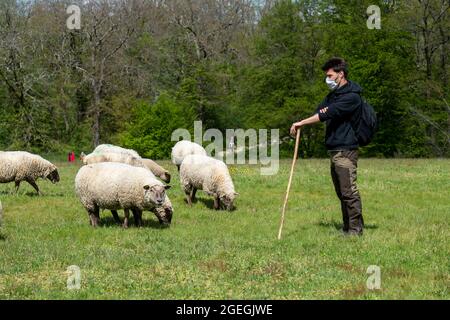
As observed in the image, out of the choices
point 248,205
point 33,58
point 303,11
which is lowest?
point 248,205

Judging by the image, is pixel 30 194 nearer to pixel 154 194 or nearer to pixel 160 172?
pixel 160 172

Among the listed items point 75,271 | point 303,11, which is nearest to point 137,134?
point 303,11

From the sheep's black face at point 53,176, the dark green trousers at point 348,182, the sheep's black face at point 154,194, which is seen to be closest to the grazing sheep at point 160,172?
the sheep's black face at point 53,176

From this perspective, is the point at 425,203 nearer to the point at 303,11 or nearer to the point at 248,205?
the point at 248,205

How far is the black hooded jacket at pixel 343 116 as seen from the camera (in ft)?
37.3

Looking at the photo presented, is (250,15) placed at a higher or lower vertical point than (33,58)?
higher

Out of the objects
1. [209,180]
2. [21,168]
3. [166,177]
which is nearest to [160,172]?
[166,177]

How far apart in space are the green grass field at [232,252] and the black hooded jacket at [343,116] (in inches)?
72.7

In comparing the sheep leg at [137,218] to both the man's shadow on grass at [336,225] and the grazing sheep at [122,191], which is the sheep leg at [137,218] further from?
the man's shadow on grass at [336,225]

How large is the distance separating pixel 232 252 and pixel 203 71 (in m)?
48.4

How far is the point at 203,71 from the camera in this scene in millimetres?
57938

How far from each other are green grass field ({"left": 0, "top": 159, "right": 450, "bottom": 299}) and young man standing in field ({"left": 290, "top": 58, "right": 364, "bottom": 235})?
901 millimetres
